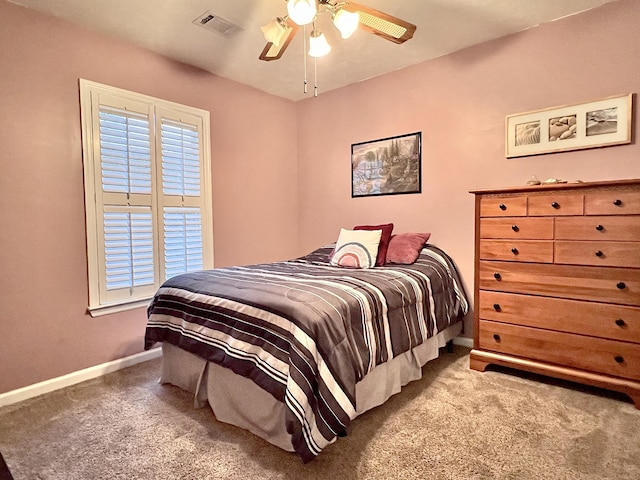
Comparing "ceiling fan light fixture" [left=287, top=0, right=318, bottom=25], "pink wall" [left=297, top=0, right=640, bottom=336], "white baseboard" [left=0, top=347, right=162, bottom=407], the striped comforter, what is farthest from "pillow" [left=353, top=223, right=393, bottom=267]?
"white baseboard" [left=0, top=347, right=162, bottom=407]

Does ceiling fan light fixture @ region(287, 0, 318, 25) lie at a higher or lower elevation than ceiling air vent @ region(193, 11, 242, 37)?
lower

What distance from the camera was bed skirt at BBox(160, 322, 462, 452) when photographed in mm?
1647

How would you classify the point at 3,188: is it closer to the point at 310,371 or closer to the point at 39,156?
the point at 39,156

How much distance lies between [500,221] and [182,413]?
2.36 m

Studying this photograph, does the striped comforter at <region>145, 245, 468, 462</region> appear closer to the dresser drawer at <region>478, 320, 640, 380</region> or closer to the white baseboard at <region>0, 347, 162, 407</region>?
the dresser drawer at <region>478, 320, 640, 380</region>

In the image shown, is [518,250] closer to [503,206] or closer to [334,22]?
[503,206]

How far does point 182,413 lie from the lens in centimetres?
197

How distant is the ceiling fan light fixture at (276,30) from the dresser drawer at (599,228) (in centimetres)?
201

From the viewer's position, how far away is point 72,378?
2.41 metres

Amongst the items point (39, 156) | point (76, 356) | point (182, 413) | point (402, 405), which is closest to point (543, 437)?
point (402, 405)

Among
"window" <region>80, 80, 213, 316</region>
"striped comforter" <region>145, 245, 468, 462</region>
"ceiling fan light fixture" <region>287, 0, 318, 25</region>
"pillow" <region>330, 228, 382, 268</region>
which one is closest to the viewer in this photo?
"striped comforter" <region>145, 245, 468, 462</region>

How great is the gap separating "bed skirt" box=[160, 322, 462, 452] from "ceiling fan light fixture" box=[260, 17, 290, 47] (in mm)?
1892

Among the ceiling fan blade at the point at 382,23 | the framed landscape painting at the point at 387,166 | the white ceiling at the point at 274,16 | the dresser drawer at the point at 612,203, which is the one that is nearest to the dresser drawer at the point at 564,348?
the dresser drawer at the point at 612,203

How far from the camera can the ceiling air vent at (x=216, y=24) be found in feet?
7.83
